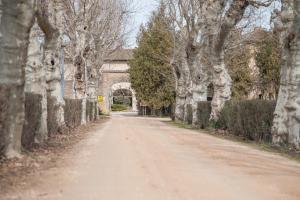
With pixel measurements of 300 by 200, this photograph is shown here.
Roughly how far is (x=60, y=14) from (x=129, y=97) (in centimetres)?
7129

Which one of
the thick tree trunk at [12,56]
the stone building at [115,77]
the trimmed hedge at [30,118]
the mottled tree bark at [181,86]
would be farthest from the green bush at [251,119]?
the stone building at [115,77]

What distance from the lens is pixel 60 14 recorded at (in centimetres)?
2008

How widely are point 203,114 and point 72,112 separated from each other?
24.7ft

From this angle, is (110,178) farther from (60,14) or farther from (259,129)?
(60,14)

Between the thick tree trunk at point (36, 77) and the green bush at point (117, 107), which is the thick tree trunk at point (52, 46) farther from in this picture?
the green bush at point (117, 107)

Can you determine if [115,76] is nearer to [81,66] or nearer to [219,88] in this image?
[81,66]

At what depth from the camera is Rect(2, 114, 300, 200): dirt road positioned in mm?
7336

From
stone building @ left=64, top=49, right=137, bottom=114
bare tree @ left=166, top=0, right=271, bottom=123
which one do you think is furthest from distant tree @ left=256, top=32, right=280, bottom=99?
stone building @ left=64, top=49, right=137, bottom=114

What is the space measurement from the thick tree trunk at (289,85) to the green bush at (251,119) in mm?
1427

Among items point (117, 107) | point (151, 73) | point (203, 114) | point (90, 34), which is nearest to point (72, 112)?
point (203, 114)

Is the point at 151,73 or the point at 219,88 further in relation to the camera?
the point at 151,73

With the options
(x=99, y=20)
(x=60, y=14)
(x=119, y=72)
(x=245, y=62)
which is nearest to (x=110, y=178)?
(x=60, y=14)

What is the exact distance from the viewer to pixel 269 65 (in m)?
49.2

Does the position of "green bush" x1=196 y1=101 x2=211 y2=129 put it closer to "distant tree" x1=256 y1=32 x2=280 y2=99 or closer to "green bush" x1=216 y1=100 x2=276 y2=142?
"green bush" x1=216 y1=100 x2=276 y2=142
